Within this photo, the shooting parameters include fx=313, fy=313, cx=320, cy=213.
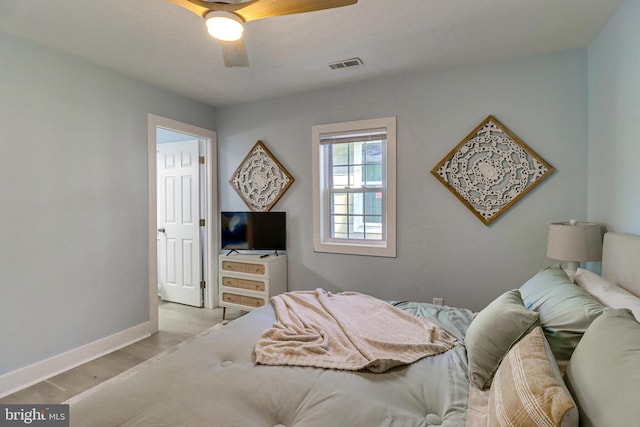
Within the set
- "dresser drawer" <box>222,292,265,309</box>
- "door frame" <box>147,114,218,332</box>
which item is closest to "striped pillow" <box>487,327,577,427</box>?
"dresser drawer" <box>222,292,265,309</box>

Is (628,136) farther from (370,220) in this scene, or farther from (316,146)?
(316,146)

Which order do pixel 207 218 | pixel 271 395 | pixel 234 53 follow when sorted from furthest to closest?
pixel 207 218, pixel 234 53, pixel 271 395

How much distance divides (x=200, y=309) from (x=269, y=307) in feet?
7.53

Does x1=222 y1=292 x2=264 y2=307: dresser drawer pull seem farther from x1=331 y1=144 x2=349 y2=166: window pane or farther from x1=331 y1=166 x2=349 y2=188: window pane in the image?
x1=331 y1=144 x2=349 y2=166: window pane

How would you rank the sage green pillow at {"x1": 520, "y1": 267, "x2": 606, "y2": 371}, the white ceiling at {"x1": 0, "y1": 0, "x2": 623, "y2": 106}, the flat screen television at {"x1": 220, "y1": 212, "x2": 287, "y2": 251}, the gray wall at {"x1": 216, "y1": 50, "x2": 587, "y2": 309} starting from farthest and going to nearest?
the flat screen television at {"x1": 220, "y1": 212, "x2": 287, "y2": 251}, the gray wall at {"x1": 216, "y1": 50, "x2": 587, "y2": 309}, the white ceiling at {"x1": 0, "y1": 0, "x2": 623, "y2": 106}, the sage green pillow at {"x1": 520, "y1": 267, "x2": 606, "y2": 371}

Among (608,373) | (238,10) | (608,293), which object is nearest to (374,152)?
(238,10)

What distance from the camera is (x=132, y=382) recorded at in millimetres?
1224

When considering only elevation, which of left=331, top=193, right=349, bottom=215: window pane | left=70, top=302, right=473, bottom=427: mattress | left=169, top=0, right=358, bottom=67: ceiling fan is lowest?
left=70, top=302, right=473, bottom=427: mattress

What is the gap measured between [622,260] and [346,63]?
2367 mm

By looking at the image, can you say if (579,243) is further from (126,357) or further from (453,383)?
(126,357)

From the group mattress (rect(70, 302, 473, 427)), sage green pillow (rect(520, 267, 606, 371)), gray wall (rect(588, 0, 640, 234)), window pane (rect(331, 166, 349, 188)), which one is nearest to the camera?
mattress (rect(70, 302, 473, 427))

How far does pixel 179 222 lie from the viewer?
4.12 m

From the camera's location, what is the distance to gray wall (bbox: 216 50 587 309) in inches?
100

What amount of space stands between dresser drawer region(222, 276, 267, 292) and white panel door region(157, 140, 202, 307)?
0.68 meters
